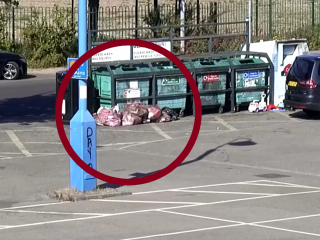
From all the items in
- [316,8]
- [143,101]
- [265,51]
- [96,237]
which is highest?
[316,8]

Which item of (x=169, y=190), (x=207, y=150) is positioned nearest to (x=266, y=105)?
(x=207, y=150)

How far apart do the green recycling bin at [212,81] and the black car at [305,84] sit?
199 centimetres

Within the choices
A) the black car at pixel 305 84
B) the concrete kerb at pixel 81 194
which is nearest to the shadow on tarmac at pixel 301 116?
the black car at pixel 305 84

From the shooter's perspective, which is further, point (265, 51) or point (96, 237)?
point (265, 51)

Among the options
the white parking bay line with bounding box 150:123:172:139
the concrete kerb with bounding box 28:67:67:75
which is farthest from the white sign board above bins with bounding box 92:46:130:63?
the concrete kerb with bounding box 28:67:67:75

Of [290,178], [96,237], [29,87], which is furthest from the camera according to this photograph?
[29,87]

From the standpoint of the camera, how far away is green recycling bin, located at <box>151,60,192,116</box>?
1942 centimetres

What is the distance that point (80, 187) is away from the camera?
34.8 feet

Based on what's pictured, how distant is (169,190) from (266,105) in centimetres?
1016

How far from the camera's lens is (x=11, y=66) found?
89.2 feet

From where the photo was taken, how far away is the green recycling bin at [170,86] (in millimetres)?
19422

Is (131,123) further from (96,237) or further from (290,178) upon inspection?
(96,237)

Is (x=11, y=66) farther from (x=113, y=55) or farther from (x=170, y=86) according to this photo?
(x=170, y=86)

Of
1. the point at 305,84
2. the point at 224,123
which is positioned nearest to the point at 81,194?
the point at 224,123
